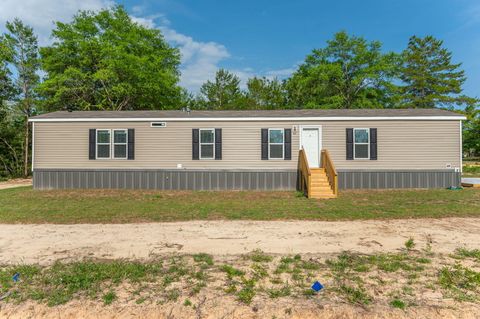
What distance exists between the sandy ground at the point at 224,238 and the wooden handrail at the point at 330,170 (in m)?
3.38

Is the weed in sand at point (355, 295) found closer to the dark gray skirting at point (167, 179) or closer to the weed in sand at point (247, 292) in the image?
the weed in sand at point (247, 292)

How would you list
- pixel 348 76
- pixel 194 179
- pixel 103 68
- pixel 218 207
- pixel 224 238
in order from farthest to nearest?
1. pixel 348 76
2. pixel 103 68
3. pixel 194 179
4. pixel 218 207
5. pixel 224 238

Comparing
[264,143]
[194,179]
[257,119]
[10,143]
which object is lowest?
[194,179]

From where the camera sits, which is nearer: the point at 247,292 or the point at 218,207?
the point at 247,292

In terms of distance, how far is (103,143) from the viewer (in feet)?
A: 37.2

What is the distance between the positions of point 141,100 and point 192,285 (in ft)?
67.1

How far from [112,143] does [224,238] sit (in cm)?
884

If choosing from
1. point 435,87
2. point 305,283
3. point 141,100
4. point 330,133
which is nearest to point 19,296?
point 305,283

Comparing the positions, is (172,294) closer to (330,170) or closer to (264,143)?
(330,170)

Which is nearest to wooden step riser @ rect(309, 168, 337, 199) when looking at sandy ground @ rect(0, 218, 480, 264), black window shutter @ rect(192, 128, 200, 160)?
sandy ground @ rect(0, 218, 480, 264)

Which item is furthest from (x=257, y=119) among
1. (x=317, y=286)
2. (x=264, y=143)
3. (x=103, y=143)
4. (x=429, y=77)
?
(x=429, y=77)

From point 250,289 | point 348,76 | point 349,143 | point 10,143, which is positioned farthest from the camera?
point 348,76

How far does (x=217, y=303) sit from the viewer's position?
2611 mm

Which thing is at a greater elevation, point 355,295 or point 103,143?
point 103,143
